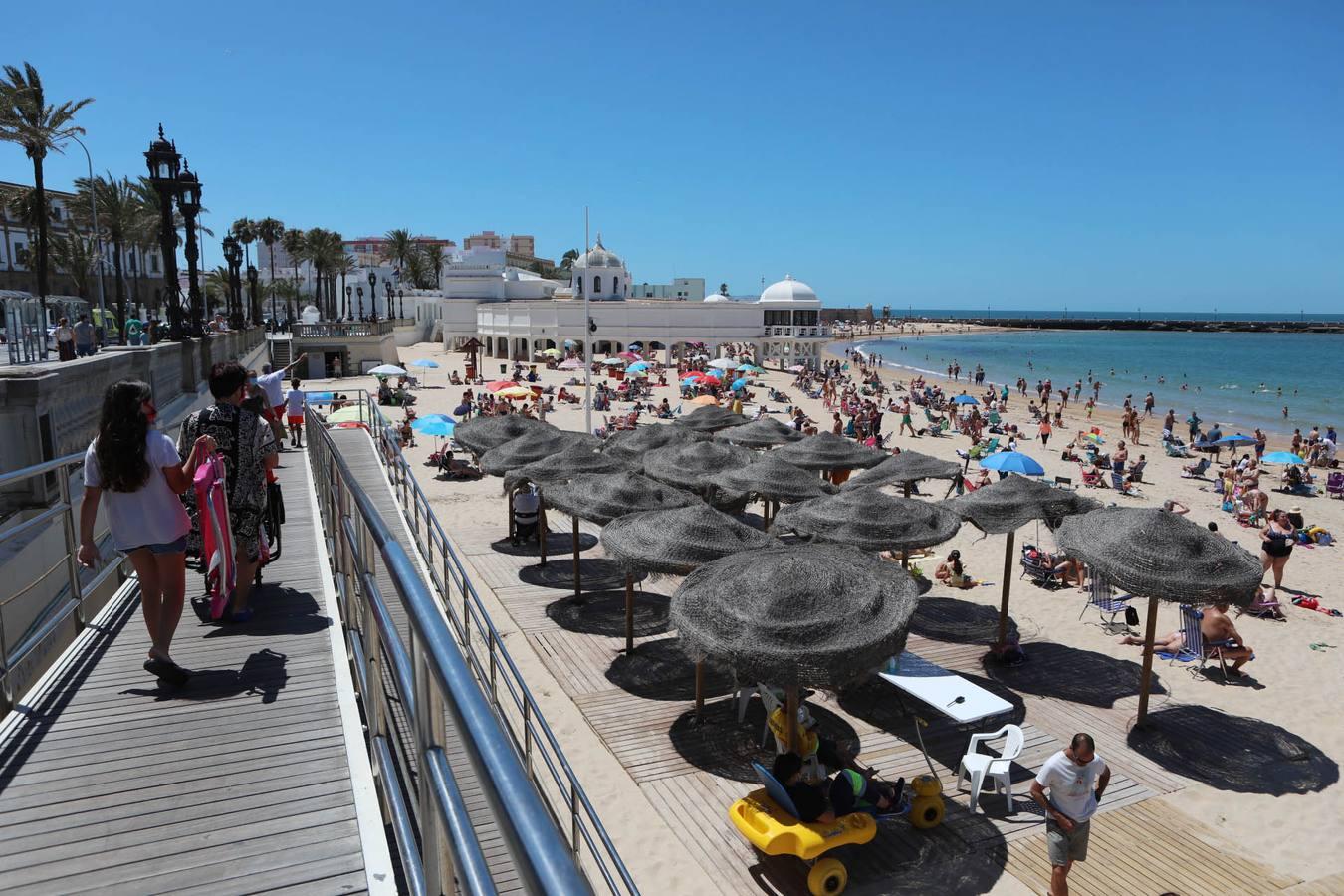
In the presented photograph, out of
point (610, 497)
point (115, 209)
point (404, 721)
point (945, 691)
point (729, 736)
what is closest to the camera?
point (404, 721)

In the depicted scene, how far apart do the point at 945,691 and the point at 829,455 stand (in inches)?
293

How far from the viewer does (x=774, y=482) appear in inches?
546

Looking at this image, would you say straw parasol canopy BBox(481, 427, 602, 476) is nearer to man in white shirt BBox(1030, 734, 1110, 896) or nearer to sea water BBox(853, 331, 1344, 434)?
man in white shirt BBox(1030, 734, 1110, 896)

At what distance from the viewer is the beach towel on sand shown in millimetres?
4496

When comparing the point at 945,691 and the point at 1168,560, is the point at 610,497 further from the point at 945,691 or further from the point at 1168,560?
the point at 1168,560

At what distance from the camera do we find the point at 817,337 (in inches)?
2562

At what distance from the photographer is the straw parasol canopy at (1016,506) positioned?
38.5ft

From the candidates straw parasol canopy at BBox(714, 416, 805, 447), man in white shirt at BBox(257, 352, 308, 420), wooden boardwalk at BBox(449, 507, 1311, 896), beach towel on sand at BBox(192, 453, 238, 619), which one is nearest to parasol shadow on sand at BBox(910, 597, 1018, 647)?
wooden boardwalk at BBox(449, 507, 1311, 896)

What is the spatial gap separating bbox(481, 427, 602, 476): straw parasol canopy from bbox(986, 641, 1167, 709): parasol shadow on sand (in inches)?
298

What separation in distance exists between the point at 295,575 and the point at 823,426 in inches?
1317

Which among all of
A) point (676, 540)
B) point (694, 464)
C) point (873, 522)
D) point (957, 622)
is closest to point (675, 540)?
point (676, 540)

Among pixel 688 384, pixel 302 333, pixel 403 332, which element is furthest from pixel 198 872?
pixel 403 332

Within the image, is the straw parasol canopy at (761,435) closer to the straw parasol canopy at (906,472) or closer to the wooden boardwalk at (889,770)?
the straw parasol canopy at (906,472)

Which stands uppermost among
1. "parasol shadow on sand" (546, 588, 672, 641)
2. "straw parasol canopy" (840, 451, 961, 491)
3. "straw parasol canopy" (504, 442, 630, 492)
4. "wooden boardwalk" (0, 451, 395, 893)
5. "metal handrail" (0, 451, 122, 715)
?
"metal handrail" (0, 451, 122, 715)
